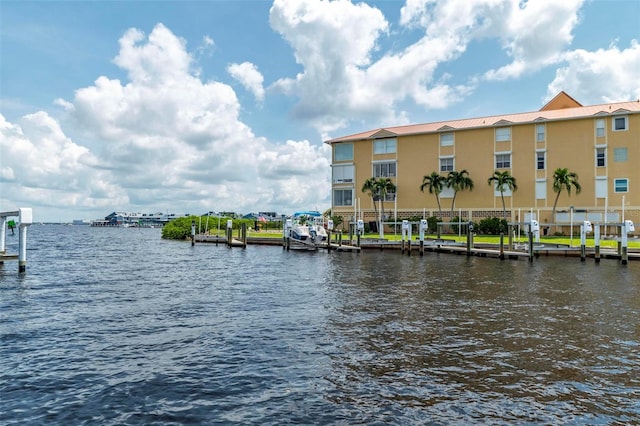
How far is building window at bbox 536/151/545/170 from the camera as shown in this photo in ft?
187

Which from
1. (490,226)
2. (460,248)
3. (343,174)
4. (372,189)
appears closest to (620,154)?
(490,226)

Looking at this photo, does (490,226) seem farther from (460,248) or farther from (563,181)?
(460,248)

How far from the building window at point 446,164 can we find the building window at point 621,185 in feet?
60.2

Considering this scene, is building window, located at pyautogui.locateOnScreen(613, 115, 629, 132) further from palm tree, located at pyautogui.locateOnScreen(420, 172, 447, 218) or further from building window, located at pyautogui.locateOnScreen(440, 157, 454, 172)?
palm tree, located at pyautogui.locateOnScreen(420, 172, 447, 218)

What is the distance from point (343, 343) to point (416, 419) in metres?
4.29

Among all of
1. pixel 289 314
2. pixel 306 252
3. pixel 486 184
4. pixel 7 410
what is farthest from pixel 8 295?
pixel 486 184

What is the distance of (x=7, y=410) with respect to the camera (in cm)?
764

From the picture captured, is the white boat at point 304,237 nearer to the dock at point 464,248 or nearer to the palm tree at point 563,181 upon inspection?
the dock at point 464,248

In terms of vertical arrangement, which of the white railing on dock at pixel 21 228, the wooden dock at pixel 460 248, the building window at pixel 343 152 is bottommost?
the wooden dock at pixel 460 248

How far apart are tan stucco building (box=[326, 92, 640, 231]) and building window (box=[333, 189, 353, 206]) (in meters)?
0.14

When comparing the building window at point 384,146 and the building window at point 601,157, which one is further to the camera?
the building window at point 384,146

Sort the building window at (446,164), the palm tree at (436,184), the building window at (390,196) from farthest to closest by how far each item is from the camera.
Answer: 1. the building window at (390,196)
2. the building window at (446,164)
3. the palm tree at (436,184)

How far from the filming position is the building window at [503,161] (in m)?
59.0

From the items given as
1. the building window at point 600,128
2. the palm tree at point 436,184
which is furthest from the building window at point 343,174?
the building window at point 600,128
